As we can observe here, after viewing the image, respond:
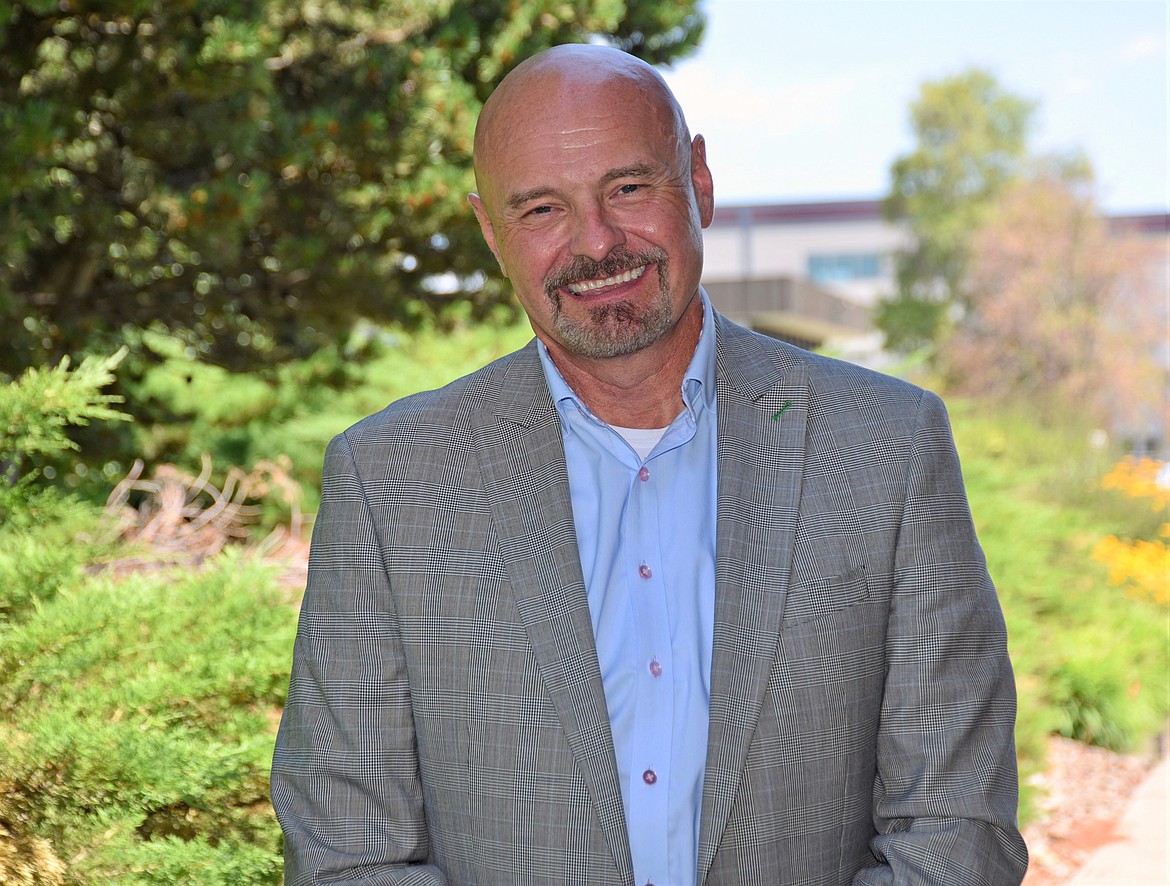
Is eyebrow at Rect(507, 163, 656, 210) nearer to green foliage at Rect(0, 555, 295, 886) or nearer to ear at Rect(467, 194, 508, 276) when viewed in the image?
ear at Rect(467, 194, 508, 276)

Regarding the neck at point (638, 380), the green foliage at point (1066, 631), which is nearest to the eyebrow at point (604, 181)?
the neck at point (638, 380)

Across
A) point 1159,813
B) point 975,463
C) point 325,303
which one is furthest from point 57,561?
point 975,463

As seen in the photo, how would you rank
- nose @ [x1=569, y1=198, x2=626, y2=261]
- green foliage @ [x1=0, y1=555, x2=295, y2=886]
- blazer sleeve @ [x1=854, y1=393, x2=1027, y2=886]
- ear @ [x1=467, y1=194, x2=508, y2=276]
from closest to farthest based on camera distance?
blazer sleeve @ [x1=854, y1=393, x2=1027, y2=886] < nose @ [x1=569, y1=198, x2=626, y2=261] < ear @ [x1=467, y1=194, x2=508, y2=276] < green foliage @ [x1=0, y1=555, x2=295, y2=886]

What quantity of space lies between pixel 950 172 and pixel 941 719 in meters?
41.2

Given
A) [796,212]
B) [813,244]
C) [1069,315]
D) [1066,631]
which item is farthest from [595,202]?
[813,244]

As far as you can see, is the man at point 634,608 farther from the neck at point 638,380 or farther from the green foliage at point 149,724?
the green foliage at point 149,724

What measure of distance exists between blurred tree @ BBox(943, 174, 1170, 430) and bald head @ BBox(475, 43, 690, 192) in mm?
32692

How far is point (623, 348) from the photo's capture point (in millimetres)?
2049

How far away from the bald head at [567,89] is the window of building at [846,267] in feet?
161

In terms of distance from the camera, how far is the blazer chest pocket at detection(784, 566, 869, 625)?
192 centimetres

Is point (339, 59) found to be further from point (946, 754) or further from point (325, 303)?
point (946, 754)

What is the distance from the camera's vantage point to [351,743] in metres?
1.93

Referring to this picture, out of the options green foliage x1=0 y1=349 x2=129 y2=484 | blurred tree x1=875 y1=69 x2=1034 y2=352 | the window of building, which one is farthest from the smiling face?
the window of building

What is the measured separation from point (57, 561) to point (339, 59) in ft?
12.8
